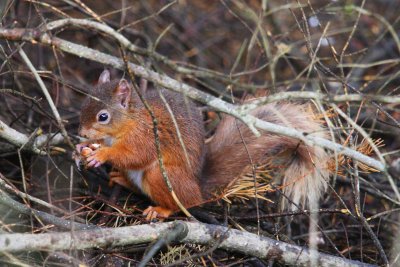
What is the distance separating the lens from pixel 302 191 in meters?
3.32

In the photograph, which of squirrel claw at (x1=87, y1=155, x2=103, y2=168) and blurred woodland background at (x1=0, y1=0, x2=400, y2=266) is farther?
squirrel claw at (x1=87, y1=155, x2=103, y2=168)

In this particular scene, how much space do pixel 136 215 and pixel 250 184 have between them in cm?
60

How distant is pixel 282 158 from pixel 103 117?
3.14ft

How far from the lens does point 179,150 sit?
11.0 feet

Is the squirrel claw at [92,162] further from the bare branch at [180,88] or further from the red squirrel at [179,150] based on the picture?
the bare branch at [180,88]

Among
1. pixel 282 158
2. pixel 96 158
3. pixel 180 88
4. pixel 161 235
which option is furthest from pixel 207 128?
pixel 180 88

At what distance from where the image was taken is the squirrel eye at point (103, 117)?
10.7 feet

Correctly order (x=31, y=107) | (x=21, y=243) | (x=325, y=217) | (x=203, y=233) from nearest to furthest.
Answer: (x=21, y=243) < (x=203, y=233) < (x=31, y=107) < (x=325, y=217)

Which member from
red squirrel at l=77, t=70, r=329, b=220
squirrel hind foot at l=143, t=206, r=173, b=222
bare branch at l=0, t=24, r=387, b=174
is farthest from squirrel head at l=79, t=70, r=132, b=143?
bare branch at l=0, t=24, r=387, b=174

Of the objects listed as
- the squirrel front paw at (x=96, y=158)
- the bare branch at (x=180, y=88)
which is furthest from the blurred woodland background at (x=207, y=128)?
the squirrel front paw at (x=96, y=158)

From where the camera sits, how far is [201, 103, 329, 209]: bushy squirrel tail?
330 cm

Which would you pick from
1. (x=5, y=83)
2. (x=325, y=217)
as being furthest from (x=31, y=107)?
(x=325, y=217)

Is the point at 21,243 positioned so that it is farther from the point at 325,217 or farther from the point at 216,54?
the point at 216,54

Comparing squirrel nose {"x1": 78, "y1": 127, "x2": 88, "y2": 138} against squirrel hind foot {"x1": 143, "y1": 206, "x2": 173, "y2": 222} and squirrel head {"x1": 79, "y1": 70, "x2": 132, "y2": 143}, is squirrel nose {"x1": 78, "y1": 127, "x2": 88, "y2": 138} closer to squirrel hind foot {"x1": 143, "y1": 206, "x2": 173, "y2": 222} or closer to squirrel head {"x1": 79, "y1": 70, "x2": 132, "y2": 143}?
squirrel head {"x1": 79, "y1": 70, "x2": 132, "y2": 143}
